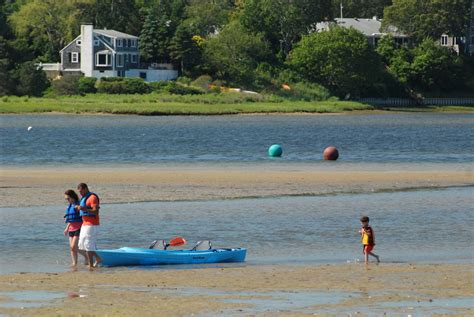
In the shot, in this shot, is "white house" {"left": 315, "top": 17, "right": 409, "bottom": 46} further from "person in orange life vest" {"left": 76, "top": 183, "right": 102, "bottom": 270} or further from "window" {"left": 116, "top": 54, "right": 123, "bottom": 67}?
"person in orange life vest" {"left": 76, "top": 183, "right": 102, "bottom": 270}

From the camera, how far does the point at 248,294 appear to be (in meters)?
23.6

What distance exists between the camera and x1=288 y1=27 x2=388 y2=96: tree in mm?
157625

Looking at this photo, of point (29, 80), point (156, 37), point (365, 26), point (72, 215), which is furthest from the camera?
point (365, 26)

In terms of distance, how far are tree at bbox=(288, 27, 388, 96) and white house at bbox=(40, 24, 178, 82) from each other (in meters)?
17.7

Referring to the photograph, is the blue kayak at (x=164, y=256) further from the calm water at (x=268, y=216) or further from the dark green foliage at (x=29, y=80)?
the dark green foliage at (x=29, y=80)

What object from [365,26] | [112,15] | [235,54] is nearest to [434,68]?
[365,26]

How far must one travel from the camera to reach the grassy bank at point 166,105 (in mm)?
128875

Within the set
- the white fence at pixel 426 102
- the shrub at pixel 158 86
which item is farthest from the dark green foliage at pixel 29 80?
the white fence at pixel 426 102

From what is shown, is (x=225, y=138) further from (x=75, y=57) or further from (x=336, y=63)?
(x=336, y=63)

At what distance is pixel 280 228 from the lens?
3488 cm

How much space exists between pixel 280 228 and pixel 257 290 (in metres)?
10.8

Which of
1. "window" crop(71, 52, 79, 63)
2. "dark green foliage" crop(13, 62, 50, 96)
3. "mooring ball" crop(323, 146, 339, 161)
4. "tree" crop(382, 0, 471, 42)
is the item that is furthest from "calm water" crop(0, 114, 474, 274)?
"tree" crop(382, 0, 471, 42)

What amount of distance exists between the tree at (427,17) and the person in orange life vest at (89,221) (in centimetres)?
15049

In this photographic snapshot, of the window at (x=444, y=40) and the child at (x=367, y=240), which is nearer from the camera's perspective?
the child at (x=367, y=240)
